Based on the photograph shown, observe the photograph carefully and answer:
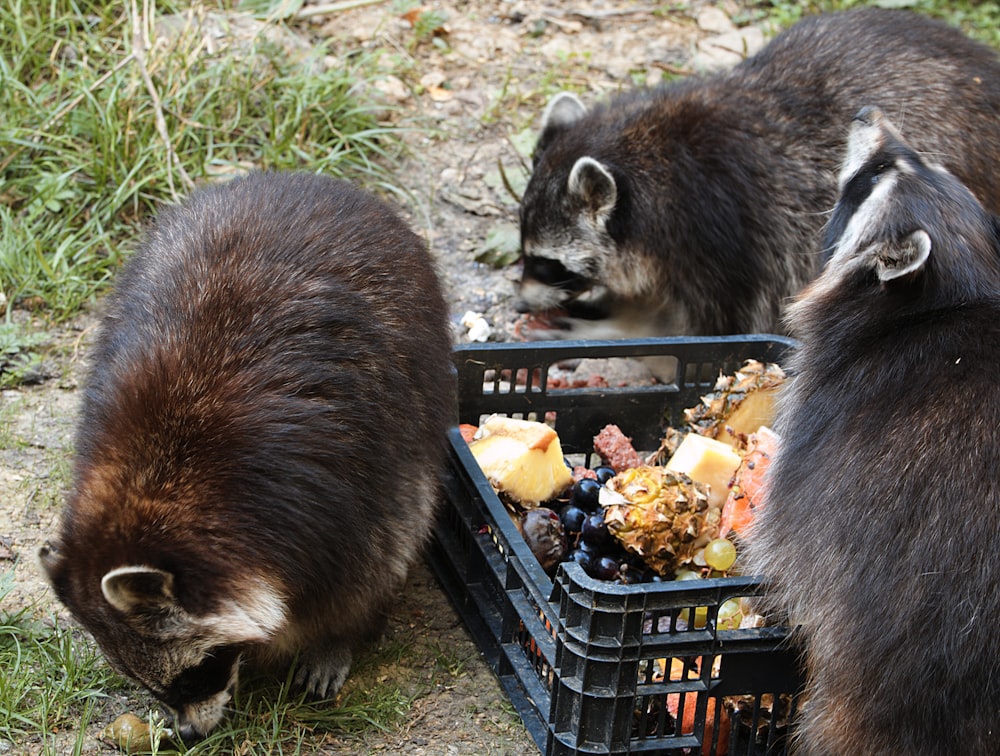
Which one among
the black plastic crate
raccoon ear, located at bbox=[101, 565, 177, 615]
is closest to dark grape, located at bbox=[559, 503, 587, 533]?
the black plastic crate

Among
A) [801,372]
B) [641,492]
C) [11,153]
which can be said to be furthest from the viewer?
[11,153]

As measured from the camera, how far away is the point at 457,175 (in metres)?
5.61

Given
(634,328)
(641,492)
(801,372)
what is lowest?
(634,328)

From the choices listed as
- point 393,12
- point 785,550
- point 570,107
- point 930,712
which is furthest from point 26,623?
point 393,12

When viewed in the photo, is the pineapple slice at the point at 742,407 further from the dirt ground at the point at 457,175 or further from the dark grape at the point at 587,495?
the dirt ground at the point at 457,175

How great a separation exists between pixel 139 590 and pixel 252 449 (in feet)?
1.30

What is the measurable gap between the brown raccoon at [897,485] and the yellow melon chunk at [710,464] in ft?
1.45

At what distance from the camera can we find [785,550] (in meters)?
2.77

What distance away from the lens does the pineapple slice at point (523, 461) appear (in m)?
3.44

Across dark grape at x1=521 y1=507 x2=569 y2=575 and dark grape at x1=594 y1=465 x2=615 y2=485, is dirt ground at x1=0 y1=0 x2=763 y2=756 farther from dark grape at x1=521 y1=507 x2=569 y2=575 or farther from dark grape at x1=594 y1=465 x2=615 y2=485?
dark grape at x1=594 y1=465 x2=615 y2=485

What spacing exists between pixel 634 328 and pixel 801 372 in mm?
2020

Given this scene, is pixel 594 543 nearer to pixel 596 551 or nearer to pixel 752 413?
pixel 596 551

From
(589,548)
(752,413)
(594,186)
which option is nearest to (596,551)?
(589,548)

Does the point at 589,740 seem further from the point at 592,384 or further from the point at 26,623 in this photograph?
the point at 592,384
